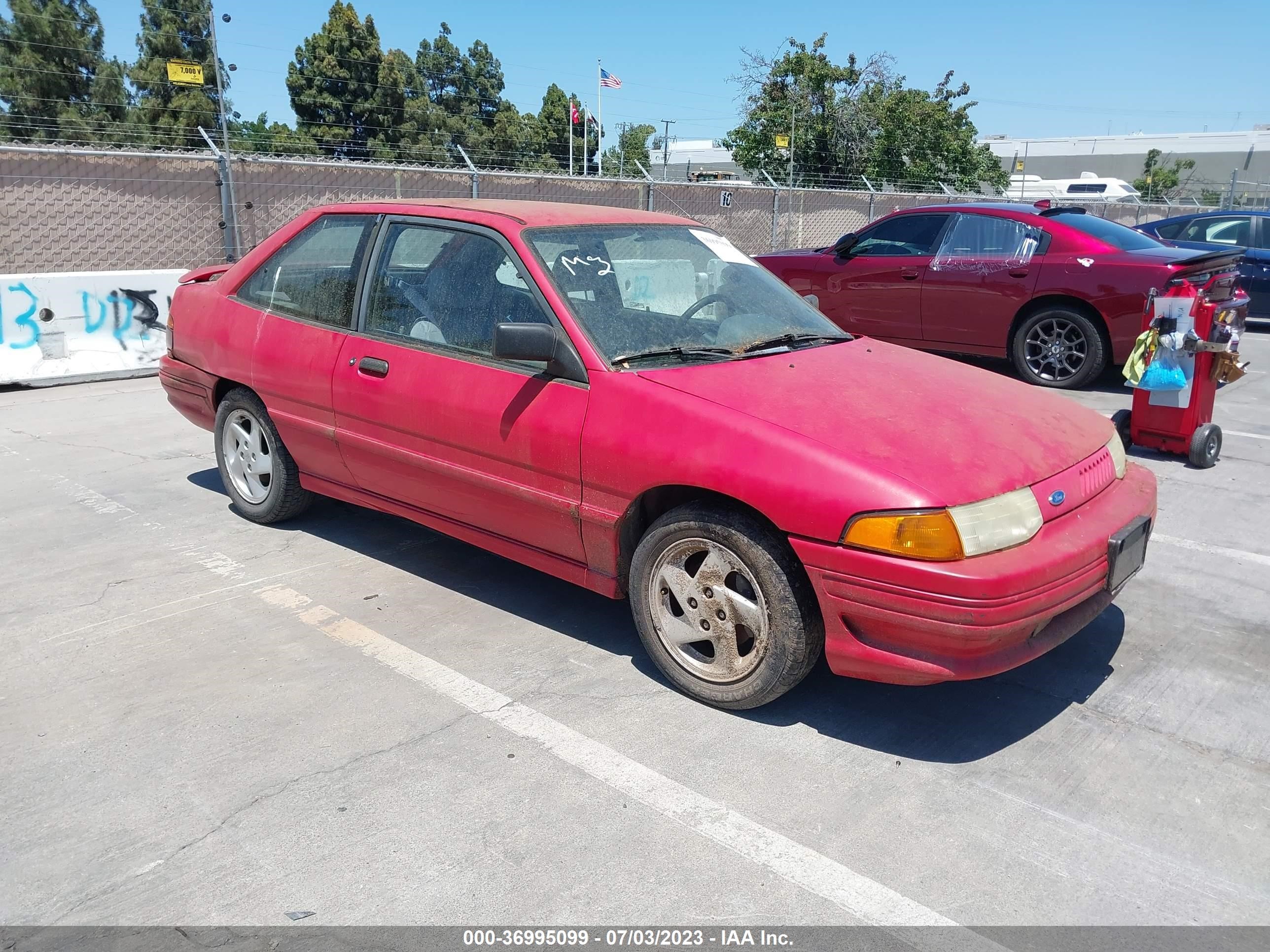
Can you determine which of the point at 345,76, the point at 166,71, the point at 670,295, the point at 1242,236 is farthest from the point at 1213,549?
the point at 345,76

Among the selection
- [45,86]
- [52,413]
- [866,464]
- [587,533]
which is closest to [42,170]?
[52,413]

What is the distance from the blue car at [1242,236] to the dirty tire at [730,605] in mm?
11742

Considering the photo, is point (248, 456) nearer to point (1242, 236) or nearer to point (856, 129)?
point (1242, 236)

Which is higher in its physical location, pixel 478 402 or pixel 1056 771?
pixel 478 402

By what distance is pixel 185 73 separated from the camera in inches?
403

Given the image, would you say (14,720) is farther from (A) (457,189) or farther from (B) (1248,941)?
(A) (457,189)

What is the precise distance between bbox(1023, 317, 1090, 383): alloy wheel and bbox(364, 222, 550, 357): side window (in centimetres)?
625

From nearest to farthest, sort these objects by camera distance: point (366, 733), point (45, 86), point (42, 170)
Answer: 1. point (366, 733)
2. point (42, 170)
3. point (45, 86)

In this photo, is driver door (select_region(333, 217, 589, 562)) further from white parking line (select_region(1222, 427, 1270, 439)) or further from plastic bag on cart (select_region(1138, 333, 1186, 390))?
white parking line (select_region(1222, 427, 1270, 439))

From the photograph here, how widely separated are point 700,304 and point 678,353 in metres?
0.50

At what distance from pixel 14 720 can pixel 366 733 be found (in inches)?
46.4

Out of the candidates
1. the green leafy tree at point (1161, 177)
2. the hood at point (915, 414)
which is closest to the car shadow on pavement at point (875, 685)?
the hood at point (915, 414)

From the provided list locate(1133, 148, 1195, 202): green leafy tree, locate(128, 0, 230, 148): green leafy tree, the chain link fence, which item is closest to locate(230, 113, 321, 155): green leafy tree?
locate(128, 0, 230, 148): green leafy tree

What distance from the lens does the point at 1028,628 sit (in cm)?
302
